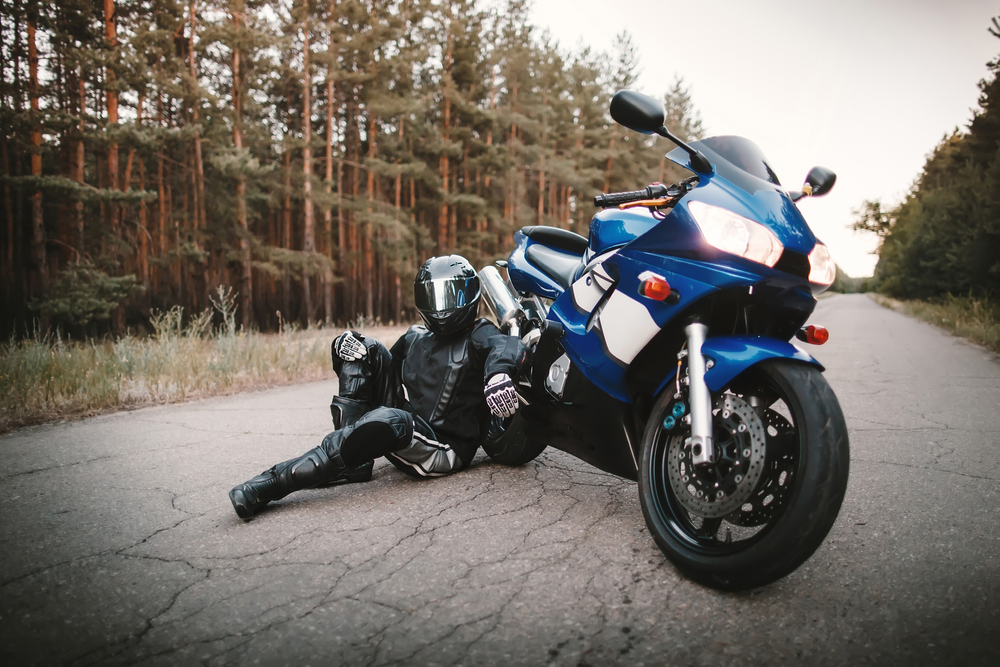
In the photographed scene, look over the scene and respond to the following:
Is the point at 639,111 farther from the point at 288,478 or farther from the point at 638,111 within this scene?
the point at 288,478

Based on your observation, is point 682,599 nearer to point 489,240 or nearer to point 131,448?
point 131,448

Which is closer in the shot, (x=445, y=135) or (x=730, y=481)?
(x=730, y=481)

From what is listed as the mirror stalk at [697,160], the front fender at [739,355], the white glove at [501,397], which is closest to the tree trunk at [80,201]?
the white glove at [501,397]

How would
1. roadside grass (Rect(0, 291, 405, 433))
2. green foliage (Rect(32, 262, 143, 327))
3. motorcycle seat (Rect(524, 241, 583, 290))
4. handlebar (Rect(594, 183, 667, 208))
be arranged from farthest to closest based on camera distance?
green foliage (Rect(32, 262, 143, 327)) → roadside grass (Rect(0, 291, 405, 433)) → motorcycle seat (Rect(524, 241, 583, 290)) → handlebar (Rect(594, 183, 667, 208))

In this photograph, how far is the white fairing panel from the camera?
2.04 metres

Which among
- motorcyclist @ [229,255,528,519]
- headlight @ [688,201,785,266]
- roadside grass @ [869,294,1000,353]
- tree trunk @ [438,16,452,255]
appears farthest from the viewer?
tree trunk @ [438,16,452,255]

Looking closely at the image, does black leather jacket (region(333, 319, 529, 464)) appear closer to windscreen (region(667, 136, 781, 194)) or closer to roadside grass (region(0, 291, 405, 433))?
windscreen (region(667, 136, 781, 194))

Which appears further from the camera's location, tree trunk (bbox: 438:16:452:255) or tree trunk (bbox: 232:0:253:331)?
tree trunk (bbox: 438:16:452:255)

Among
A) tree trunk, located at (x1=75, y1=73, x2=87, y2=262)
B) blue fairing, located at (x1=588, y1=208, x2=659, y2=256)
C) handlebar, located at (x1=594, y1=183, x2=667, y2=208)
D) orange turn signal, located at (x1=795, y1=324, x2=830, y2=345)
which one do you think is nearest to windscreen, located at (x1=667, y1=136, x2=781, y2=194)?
handlebar, located at (x1=594, y1=183, x2=667, y2=208)

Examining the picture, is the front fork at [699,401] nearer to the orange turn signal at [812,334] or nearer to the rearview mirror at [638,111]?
the orange turn signal at [812,334]

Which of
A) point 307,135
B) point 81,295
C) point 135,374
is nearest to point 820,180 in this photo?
point 135,374

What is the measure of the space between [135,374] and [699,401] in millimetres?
5953

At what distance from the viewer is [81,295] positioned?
41.3 ft

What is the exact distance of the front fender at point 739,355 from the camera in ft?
5.63
